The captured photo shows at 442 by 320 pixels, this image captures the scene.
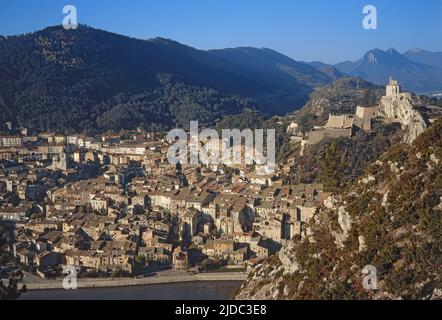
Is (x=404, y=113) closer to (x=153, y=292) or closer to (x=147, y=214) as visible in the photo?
(x=147, y=214)

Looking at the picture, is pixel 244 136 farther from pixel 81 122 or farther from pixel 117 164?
pixel 81 122

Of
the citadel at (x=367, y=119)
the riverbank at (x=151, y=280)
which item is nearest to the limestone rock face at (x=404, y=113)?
the citadel at (x=367, y=119)

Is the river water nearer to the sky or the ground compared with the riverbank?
nearer to the ground

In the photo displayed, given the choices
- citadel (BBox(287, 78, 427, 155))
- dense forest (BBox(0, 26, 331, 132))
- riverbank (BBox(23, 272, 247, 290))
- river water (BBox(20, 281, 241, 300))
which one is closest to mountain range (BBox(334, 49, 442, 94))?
dense forest (BBox(0, 26, 331, 132))

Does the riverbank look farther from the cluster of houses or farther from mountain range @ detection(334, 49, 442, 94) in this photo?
mountain range @ detection(334, 49, 442, 94)

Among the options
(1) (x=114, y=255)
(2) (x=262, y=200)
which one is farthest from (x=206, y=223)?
(1) (x=114, y=255)

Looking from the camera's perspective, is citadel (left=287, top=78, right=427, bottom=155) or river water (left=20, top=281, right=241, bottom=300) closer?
river water (left=20, top=281, right=241, bottom=300)
